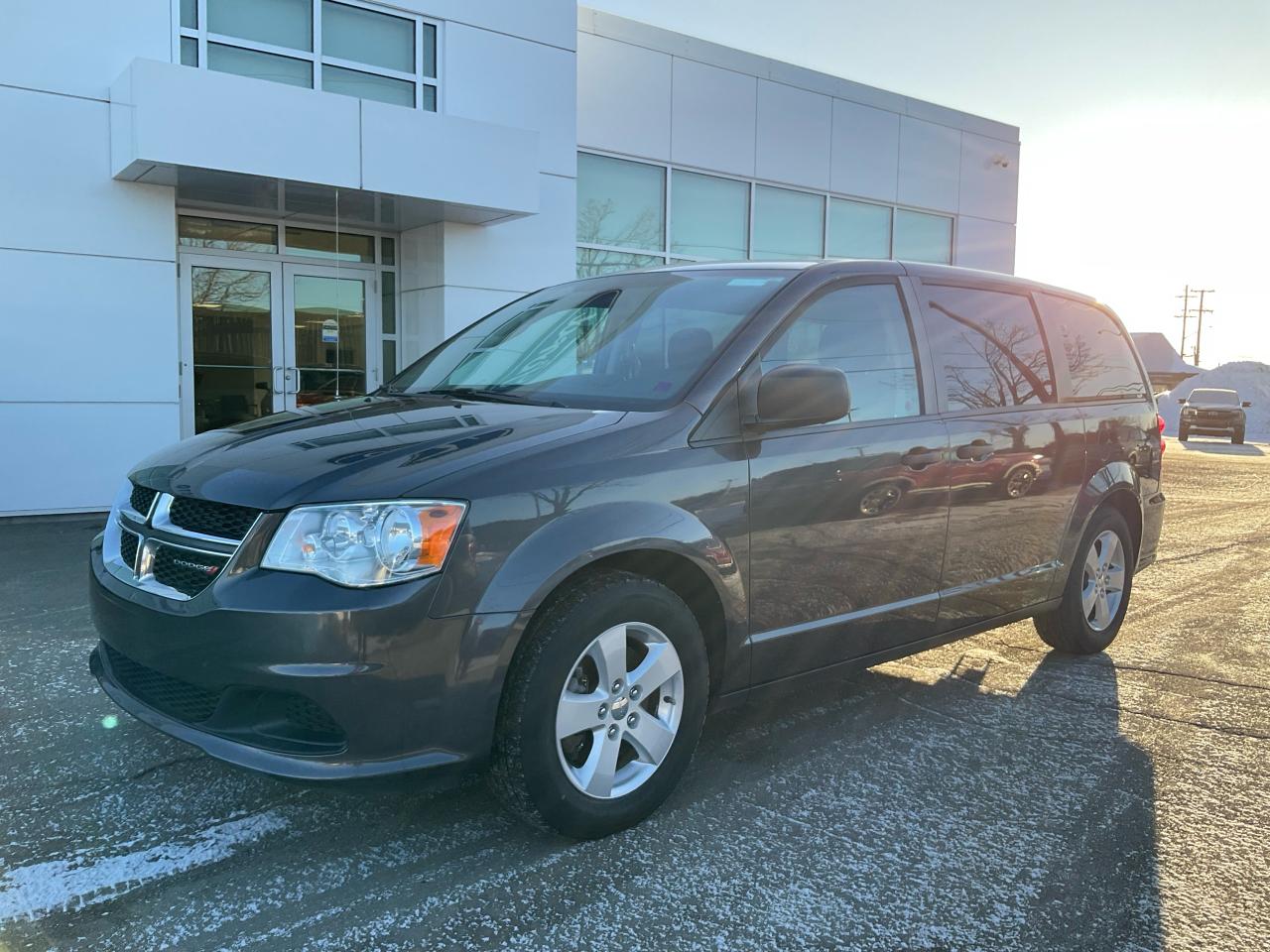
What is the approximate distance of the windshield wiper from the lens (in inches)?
142

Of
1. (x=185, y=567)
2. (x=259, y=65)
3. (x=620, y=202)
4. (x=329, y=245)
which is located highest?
(x=259, y=65)

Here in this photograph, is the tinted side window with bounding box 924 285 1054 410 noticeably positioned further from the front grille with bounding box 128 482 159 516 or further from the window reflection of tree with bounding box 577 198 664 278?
the window reflection of tree with bounding box 577 198 664 278

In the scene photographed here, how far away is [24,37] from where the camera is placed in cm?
858

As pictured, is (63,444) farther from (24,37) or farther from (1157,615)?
(1157,615)

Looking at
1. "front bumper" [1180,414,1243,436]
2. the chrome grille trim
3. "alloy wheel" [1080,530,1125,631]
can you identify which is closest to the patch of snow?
the chrome grille trim

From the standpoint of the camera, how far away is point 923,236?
1697cm

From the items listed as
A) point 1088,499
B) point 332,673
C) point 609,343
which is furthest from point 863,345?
point 332,673

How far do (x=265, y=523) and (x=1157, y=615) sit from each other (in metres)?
5.44

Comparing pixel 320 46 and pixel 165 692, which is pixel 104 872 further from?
pixel 320 46

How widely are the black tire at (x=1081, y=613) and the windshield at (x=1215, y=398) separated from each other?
27824 mm

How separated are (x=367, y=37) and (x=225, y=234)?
244 cm

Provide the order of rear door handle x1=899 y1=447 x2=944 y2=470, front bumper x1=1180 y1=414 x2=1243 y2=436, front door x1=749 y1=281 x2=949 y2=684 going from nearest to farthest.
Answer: front door x1=749 y1=281 x2=949 y2=684 → rear door handle x1=899 y1=447 x2=944 y2=470 → front bumper x1=1180 y1=414 x2=1243 y2=436

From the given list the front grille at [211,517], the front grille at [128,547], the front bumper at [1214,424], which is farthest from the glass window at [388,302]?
the front bumper at [1214,424]

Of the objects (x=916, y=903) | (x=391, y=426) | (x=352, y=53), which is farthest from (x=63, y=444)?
(x=916, y=903)
